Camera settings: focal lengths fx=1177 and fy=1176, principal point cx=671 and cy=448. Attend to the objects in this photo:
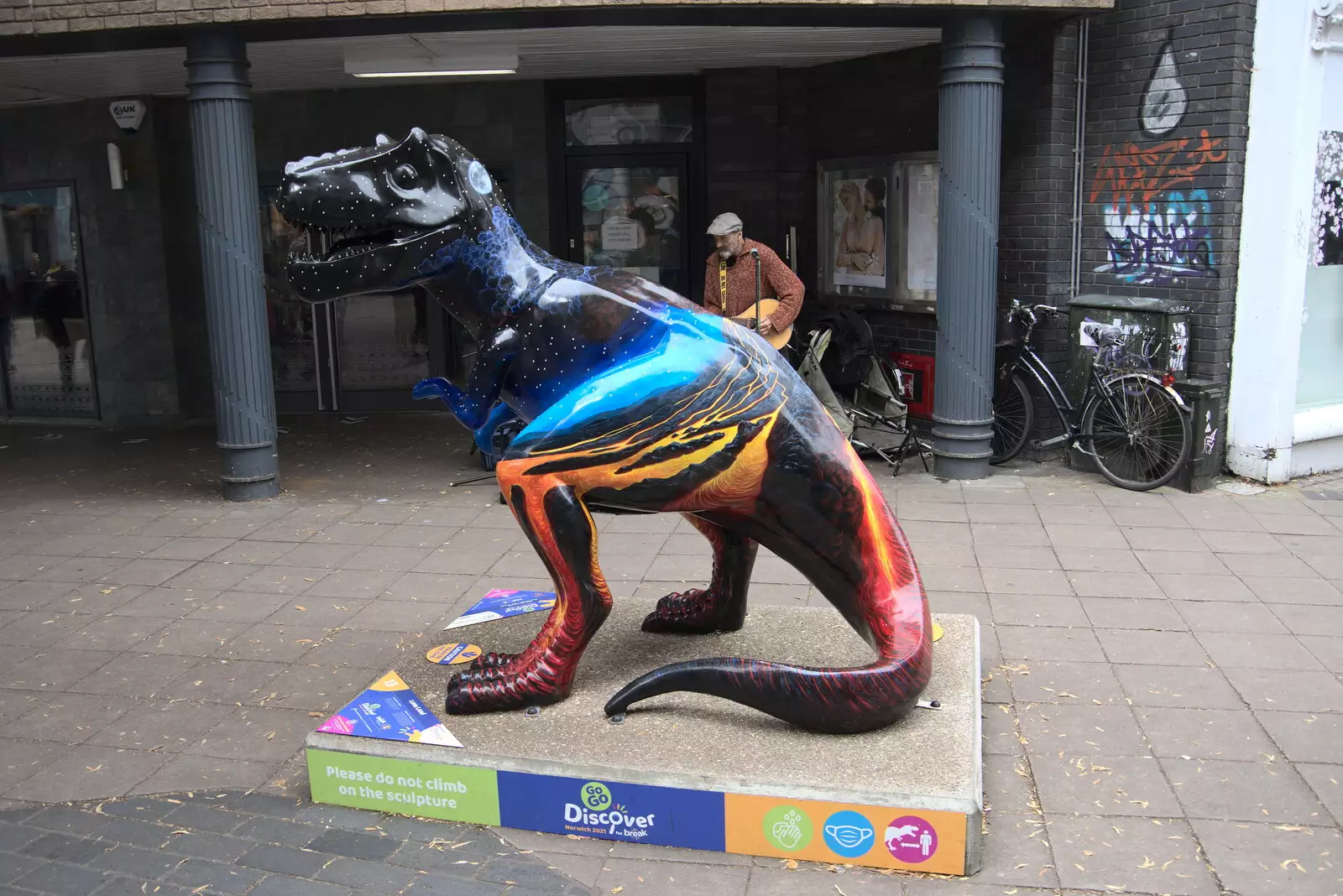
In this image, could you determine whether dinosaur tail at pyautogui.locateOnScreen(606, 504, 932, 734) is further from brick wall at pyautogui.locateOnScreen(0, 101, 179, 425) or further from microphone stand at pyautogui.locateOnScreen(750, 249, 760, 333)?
brick wall at pyautogui.locateOnScreen(0, 101, 179, 425)

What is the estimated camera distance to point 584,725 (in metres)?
3.95

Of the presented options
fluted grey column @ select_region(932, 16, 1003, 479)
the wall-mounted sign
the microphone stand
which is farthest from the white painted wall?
the wall-mounted sign

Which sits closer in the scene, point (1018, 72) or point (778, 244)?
point (1018, 72)

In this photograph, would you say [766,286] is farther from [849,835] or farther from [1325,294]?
[849,835]

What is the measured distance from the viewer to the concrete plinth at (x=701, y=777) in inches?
138

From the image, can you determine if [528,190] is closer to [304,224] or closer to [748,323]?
[748,323]

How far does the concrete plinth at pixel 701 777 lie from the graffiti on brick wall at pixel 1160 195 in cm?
503

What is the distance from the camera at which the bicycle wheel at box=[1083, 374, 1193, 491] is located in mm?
7859

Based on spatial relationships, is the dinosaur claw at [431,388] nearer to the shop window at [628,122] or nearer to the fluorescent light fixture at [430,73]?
the fluorescent light fixture at [430,73]

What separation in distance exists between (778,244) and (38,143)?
7159 mm

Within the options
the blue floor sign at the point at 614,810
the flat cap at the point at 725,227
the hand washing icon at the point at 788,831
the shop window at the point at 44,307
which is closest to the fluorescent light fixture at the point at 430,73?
the flat cap at the point at 725,227

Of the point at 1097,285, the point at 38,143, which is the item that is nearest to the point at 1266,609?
the point at 1097,285

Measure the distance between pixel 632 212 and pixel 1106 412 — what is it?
492 cm

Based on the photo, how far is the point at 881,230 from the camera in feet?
32.8
